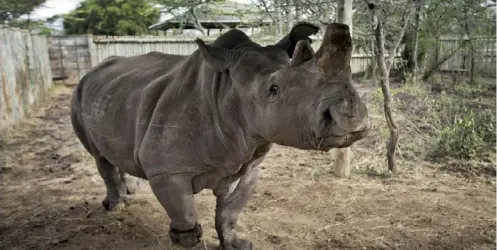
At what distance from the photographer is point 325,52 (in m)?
2.10

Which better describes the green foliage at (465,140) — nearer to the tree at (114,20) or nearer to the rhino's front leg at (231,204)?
the rhino's front leg at (231,204)

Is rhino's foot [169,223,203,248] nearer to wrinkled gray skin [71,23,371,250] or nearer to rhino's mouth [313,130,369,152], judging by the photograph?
wrinkled gray skin [71,23,371,250]

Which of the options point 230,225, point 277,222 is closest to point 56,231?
point 230,225

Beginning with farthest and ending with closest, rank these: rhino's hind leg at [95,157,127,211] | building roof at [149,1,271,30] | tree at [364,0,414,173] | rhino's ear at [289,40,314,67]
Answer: building roof at [149,1,271,30]
tree at [364,0,414,173]
rhino's hind leg at [95,157,127,211]
rhino's ear at [289,40,314,67]

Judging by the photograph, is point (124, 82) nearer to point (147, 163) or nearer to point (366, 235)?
point (147, 163)

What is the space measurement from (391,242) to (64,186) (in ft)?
12.9

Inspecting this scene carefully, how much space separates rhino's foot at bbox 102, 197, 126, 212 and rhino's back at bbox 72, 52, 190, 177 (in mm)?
558

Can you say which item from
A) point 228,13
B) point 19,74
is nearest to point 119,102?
point 228,13

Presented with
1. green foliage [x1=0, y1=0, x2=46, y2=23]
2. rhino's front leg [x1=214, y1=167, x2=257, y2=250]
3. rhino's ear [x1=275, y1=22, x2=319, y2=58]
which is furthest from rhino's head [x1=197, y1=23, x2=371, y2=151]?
green foliage [x1=0, y1=0, x2=46, y2=23]

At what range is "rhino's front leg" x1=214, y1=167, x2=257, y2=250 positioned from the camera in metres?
3.53

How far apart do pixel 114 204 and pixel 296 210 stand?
1852 mm

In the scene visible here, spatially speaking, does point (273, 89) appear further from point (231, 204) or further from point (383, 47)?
point (383, 47)

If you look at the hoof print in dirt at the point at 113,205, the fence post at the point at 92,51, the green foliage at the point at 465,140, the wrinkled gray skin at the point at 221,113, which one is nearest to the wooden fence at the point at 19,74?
the fence post at the point at 92,51

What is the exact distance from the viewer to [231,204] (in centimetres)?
354
